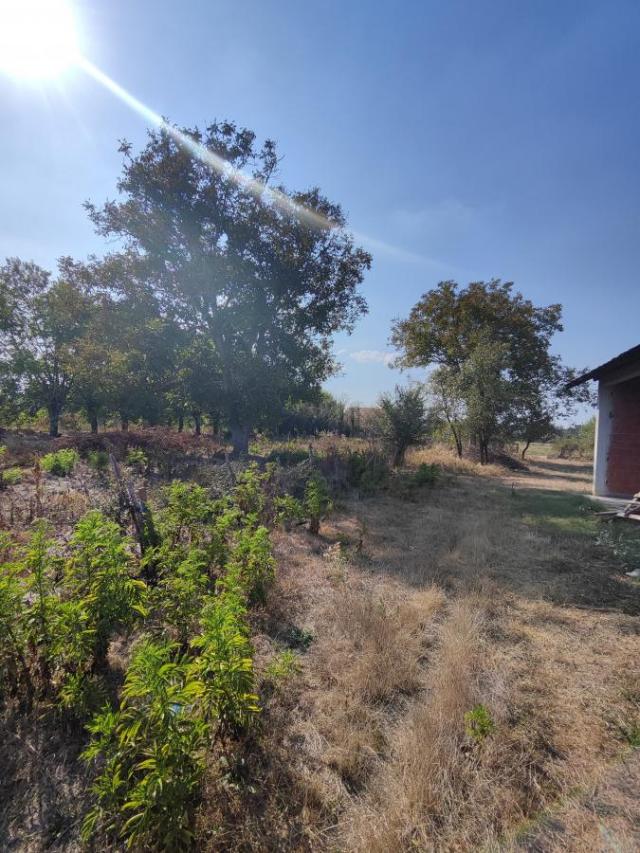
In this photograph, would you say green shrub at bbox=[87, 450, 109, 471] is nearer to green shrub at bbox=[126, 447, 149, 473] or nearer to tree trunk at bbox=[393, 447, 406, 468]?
green shrub at bbox=[126, 447, 149, 473]

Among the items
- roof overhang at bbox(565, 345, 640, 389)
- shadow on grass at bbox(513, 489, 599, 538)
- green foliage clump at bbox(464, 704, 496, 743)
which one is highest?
roof overhang at bbox(565, 345, 640, 389)

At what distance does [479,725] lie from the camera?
2201 mm

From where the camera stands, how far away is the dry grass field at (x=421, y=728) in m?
1.74

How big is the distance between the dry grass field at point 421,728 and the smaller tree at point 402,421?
8.55m

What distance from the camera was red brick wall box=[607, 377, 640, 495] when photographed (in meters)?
8.72

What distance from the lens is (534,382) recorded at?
21531 mm

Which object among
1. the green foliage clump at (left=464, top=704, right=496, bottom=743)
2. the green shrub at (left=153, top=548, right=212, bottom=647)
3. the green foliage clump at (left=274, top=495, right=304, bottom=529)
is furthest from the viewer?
the green foliage clump at (left=274, top=495, right=304, bottom=529)

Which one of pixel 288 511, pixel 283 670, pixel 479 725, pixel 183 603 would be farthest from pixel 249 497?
pixel 479 725

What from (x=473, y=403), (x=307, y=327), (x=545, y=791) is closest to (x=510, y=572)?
(x=545, y=791)

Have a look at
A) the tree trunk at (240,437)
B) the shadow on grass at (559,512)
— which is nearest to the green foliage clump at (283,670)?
the shadow on grass at (559,512)

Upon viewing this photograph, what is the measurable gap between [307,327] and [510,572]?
40.7 feet

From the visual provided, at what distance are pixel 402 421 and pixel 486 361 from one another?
7.39 metres

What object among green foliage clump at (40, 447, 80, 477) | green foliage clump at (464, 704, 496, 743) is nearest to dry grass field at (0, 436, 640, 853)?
green foliage clump at (464, 704, 496, 743)

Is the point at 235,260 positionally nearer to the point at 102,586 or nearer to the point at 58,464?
the point at 58,464
